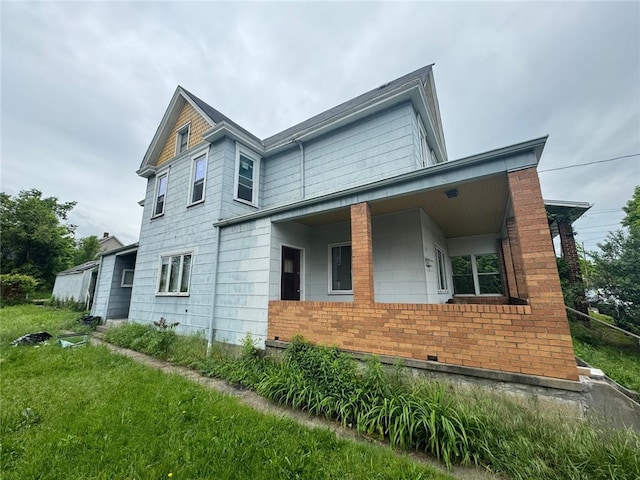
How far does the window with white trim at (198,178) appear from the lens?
898 cm

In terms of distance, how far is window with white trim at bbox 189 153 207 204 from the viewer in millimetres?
8980

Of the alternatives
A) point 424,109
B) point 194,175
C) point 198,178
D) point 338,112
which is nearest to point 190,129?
point 194,175

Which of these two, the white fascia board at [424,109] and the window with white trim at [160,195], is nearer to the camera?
the white fascia board at [424,109]

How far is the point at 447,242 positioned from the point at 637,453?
8587 millimetres

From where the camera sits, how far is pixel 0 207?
889 inches

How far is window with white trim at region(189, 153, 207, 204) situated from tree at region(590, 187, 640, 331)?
13.9 m

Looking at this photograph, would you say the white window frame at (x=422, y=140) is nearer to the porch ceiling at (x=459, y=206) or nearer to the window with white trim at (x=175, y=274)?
the porch ceiling at (x=459, y=206)

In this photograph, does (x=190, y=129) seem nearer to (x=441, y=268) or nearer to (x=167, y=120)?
(x=167, y=120)

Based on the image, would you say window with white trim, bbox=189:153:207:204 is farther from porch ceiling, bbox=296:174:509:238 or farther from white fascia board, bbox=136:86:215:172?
porch ceiling, bbox=296:174:509:238

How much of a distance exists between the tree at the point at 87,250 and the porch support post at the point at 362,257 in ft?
135

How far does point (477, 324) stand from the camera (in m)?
3.61

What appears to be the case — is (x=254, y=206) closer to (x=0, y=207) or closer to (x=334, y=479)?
(x=334, y=479)

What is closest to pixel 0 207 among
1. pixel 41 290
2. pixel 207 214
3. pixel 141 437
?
pixel 41 290

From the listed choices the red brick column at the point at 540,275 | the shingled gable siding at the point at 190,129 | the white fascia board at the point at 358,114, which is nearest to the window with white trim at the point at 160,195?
the shingled gable siding at the point at 190,129
